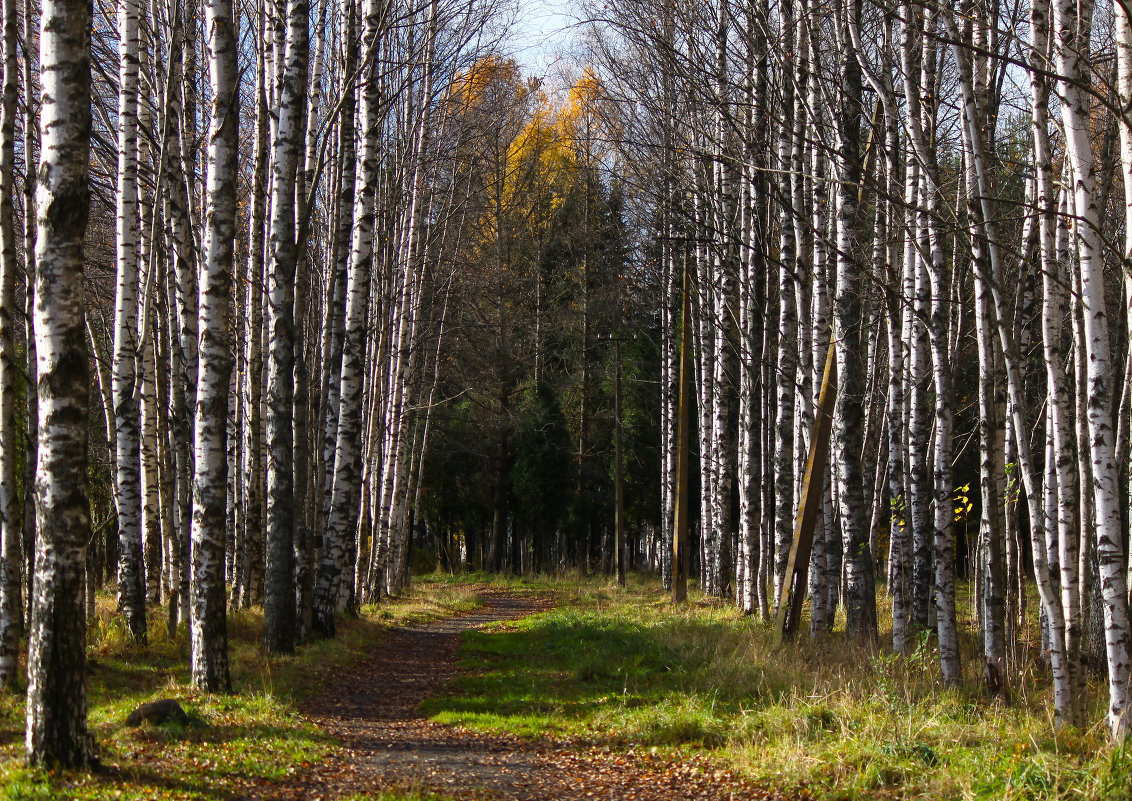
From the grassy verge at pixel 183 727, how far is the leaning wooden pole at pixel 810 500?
5470 millimetres

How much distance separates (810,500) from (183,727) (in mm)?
7132

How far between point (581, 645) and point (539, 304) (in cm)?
2305

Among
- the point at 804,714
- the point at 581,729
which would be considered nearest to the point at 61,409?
the point at 581,729

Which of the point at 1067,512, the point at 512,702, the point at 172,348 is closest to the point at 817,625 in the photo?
the point at 512,702

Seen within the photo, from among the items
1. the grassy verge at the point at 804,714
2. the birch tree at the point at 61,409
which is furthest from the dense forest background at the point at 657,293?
the grassy verge at the point at 804,714

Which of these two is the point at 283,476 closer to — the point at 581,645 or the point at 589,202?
the point at 581,645

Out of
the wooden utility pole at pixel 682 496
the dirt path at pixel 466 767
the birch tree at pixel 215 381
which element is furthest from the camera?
the wooden utility pole at pixel 682 496

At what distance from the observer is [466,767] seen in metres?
6.79

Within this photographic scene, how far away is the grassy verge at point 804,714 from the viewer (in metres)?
5.66

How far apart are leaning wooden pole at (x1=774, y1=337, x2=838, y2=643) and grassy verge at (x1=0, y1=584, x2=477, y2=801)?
5470 mm

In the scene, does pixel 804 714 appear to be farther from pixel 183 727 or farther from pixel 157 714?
pixel 157 714

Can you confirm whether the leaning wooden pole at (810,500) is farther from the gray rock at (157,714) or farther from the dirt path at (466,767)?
the gray rock at (157,714)

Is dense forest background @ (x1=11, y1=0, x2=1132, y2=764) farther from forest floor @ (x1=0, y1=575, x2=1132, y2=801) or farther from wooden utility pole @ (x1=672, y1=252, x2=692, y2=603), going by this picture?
forest floor @ (x1=0, y1=575, x2=1132, y2=801)

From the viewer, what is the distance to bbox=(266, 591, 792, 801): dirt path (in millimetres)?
6098
